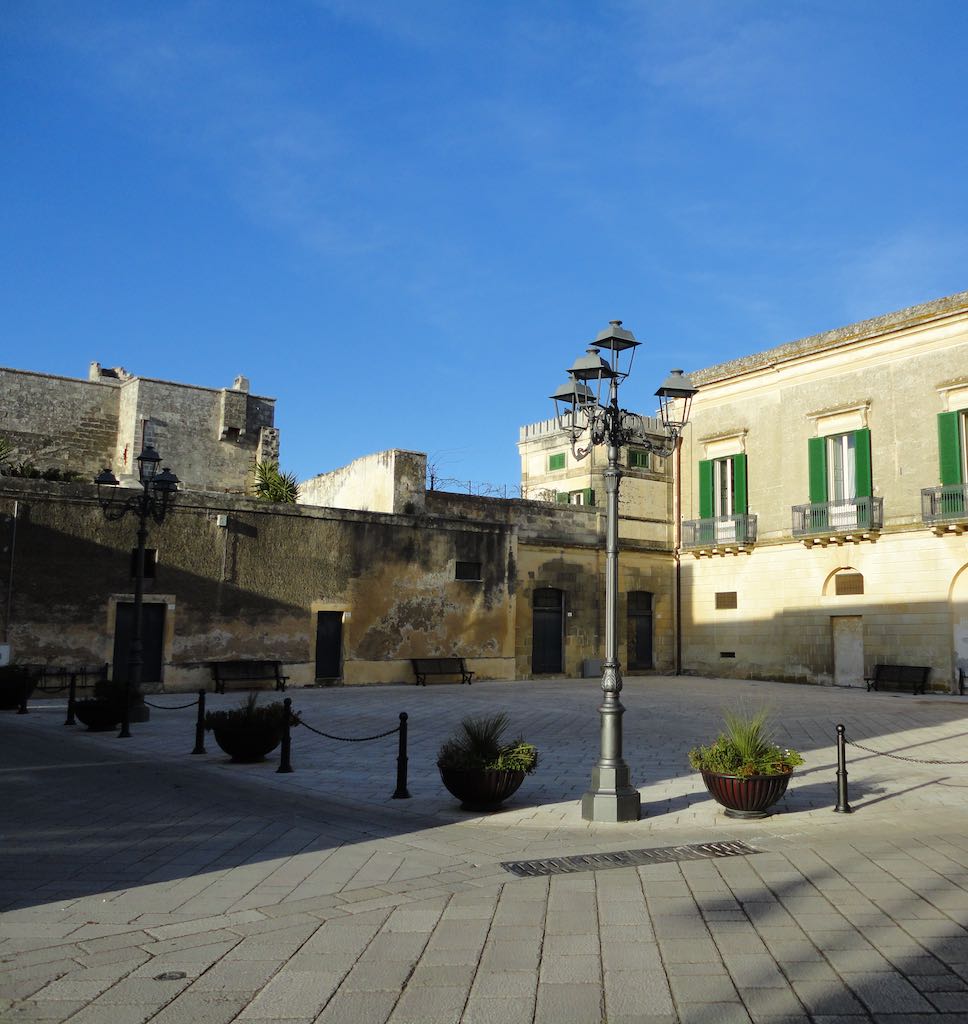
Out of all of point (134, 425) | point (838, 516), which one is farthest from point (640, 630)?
point (134, 425)

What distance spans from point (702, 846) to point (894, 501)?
19009 millimetres

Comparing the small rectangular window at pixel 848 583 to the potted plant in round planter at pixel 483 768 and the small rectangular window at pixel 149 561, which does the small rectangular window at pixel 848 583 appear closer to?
the small rectangular window at pixel 149 561

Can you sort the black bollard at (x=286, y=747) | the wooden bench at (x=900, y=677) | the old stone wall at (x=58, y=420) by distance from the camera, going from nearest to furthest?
the black bollard at (x=286, y=747)
the wooden bench at (x=900, y=677)
the old stone wall at (x=58, y=420)

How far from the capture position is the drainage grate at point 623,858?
6.72 meters

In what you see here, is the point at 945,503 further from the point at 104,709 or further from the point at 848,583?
the point at 104,709

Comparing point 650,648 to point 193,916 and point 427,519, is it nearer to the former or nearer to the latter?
point 427,519

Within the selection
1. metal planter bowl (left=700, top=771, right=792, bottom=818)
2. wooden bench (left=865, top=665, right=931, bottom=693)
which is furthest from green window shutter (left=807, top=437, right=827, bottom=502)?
metal planter bowl (left=700, top=771, right=792, bottom=818)

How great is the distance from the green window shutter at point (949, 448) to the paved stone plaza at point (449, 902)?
1348 centimetres

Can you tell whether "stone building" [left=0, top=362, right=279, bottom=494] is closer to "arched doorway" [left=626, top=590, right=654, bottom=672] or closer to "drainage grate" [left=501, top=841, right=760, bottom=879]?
"arched doorway" [left=626, top=590, right=654, bottom=672]

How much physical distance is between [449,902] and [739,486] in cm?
2363

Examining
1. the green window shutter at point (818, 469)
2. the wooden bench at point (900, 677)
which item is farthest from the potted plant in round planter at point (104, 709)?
the green window shutter at point (818, 469)

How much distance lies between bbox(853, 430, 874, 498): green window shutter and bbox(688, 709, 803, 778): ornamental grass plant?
17.4 m

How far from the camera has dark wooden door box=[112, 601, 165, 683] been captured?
66.3 ft

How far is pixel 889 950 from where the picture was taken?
4957 millimetres
